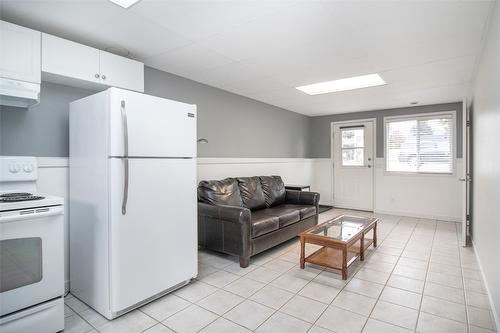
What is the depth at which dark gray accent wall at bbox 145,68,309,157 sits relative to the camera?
354 centimetres

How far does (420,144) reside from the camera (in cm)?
555

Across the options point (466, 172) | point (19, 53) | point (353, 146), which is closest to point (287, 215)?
point (466, 172)

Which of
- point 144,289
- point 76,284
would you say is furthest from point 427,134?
point 76,284

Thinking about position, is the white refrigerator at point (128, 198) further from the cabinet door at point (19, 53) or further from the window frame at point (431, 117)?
the window frame at point (431, 117)

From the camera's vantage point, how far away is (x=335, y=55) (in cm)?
292

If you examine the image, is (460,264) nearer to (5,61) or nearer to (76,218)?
(76,218)

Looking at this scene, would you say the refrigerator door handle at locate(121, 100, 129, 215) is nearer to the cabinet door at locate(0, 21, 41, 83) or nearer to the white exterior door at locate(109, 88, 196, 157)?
the white exterior door at locate(109, 88, 196, 157)

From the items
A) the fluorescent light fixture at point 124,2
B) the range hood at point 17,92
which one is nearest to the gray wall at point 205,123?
the range hood at point 17,92

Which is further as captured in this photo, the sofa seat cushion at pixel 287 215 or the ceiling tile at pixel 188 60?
the sofa seat cushion at pixel 287 215

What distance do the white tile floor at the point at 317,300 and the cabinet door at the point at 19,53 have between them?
6.10ft

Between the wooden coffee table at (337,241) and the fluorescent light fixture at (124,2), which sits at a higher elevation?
the fluorescent light fixture at (124,2)

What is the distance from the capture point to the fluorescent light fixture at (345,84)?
3.82 meters

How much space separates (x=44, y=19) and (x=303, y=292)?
312cm

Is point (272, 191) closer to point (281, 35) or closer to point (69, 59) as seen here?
point (281, 35)
